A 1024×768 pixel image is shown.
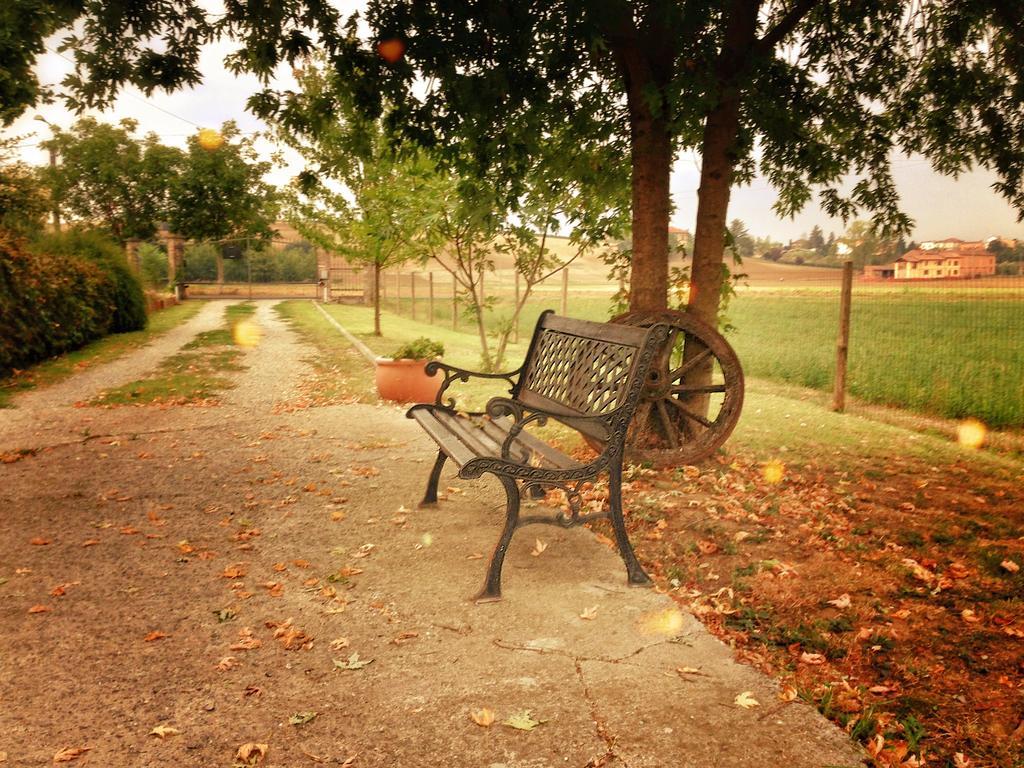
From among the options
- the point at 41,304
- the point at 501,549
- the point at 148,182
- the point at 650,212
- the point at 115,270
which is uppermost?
the point at 148,182

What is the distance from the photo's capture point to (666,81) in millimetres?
5957

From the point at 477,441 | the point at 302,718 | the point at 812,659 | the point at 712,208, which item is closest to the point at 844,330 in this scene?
the point at 712,208

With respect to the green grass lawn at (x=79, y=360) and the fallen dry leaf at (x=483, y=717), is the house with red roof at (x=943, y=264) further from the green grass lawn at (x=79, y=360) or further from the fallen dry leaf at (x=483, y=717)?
the green grass lawn at (x=79, y=360)

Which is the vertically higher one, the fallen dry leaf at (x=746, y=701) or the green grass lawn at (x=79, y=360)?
the green grass lawn at (x=79, y=360)

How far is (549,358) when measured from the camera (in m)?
5.01

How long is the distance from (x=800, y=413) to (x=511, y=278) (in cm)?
1049

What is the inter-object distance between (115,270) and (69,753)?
703 inches

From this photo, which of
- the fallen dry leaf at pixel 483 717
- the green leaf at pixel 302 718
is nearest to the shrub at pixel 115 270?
the green leaf at pixel 302 718

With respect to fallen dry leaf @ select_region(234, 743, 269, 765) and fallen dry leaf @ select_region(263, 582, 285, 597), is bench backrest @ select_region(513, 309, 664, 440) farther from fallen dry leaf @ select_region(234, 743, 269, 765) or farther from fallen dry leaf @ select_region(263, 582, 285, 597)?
fallen dry leaf @ select_region(234, 743, 269, 765)

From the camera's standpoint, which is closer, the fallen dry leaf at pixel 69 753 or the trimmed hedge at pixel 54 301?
the fallen dry leaf at pixel 69 753

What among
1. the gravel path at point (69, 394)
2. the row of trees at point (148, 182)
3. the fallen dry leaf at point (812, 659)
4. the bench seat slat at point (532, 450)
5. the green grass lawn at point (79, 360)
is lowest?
the fallen dry leaf at point (812, 659)

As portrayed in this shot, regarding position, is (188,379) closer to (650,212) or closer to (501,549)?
(650,212)

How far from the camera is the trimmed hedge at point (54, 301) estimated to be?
10.9 meters

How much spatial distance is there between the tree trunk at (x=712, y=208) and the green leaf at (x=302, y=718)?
463 centimetres
